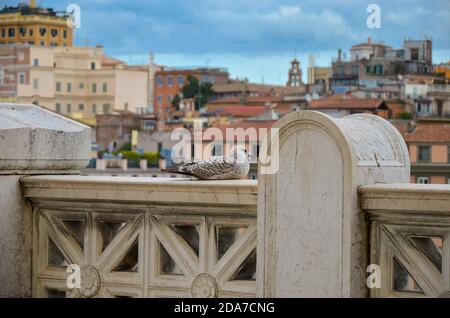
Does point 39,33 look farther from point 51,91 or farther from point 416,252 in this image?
point 416,252

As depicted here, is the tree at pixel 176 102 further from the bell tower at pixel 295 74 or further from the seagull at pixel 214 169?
the seagull at pixel 214 169

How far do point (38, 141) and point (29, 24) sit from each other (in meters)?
129

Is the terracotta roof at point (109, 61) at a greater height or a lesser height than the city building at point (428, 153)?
greater

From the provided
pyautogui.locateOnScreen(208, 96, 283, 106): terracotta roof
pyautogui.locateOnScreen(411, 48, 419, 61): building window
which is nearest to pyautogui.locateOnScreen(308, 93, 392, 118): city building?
pyautogui.locateOnScreen(208, 96, 283, 106): terracotta roof

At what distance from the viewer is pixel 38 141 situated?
600 centimetres

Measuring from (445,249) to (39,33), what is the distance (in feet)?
430

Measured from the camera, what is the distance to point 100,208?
5.78 meters

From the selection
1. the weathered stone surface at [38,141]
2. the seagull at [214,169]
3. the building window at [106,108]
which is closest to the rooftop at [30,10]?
the building window at [106,108]

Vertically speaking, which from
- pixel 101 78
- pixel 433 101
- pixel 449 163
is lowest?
pixel 449 163

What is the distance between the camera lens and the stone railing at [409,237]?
475 centimetres

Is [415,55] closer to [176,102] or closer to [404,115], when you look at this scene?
[404,115]

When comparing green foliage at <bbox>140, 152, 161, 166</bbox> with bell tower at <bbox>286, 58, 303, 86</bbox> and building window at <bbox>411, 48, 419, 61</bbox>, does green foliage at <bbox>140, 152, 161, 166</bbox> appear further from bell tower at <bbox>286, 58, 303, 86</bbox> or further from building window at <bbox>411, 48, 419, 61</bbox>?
bell tower at <bbox>286, 58, 303, 86</bbox>

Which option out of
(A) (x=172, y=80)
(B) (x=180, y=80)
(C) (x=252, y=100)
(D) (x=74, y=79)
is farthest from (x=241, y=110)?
(A) (x=172, y=80)
